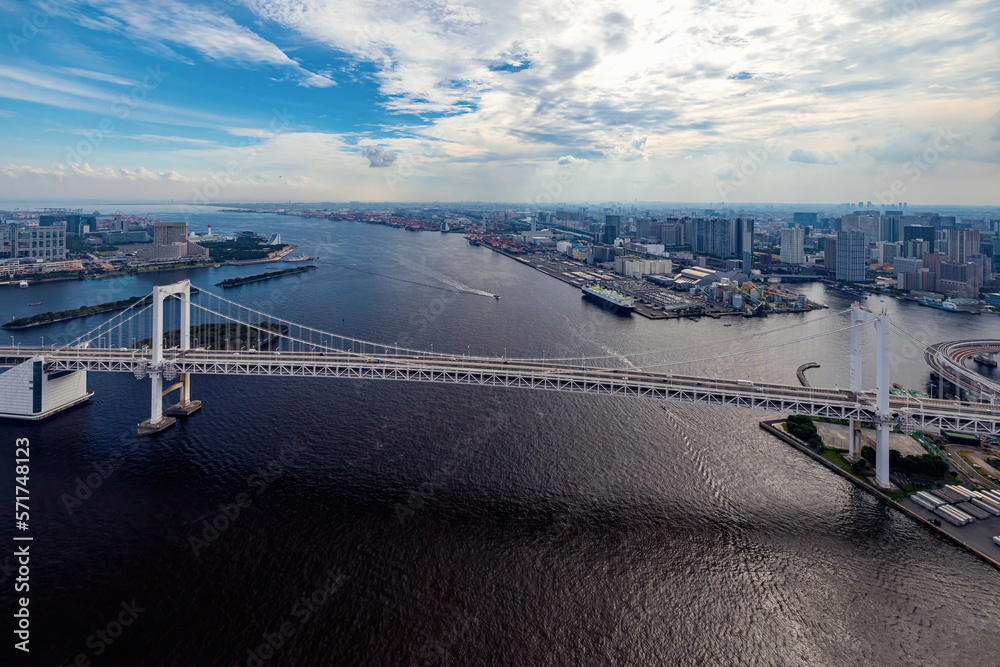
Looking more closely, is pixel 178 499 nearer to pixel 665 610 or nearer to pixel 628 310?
pixel 665 610

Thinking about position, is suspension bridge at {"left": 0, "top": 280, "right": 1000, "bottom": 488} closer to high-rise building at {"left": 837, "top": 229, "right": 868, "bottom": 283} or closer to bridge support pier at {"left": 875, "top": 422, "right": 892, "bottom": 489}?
bridge support pier at {"left": 875, "top": 422, "right": 892, "bottom": 489}

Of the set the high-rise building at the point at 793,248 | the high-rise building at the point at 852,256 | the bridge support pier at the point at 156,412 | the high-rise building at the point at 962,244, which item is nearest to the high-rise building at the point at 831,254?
the high-rise building at the point at 852,256

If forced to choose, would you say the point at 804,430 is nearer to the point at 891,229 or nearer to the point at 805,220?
the point at 891,229

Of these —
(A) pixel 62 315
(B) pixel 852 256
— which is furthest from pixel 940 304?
(A) pixel 62 315

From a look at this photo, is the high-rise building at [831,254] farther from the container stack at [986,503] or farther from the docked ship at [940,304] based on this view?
the container stack at [986,503]

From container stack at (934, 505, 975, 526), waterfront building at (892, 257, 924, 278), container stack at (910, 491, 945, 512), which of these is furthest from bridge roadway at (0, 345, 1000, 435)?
waterfront building at (892, 257, 924, 278)

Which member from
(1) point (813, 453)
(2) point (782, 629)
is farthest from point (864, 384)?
(2) point (782, 629)
